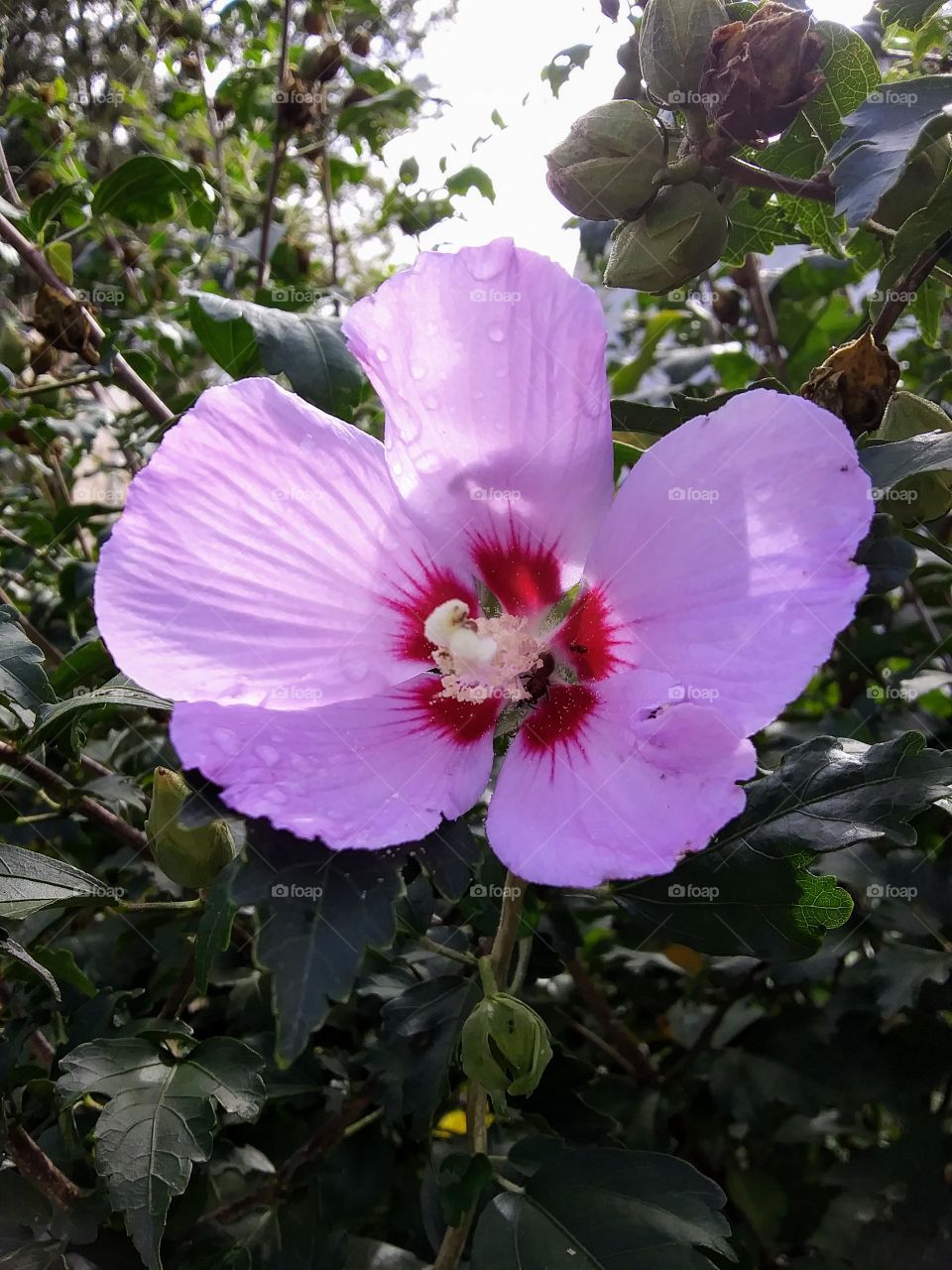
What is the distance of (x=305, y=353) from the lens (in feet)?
3.00

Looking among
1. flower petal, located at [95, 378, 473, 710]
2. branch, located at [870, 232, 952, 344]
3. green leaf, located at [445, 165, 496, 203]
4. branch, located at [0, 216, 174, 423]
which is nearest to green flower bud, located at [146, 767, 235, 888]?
flower petal, located at [95, 378, 473, 710]

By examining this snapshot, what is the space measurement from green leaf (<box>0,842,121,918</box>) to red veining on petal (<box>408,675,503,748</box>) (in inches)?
12.0

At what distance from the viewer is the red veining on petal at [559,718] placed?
2.07 feet

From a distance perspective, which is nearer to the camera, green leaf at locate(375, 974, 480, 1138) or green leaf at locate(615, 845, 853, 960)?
green leaf at locate(615, 845, 853, 960)

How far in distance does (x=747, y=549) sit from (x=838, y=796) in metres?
0.24

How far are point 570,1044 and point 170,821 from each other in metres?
0.72

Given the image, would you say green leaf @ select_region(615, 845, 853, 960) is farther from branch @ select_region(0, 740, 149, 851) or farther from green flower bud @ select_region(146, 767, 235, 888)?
branch @ select_region(0, 740, 149, 851)

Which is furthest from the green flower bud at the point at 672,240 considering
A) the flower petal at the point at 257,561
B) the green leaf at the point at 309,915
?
the green leaf at the point at 309,915

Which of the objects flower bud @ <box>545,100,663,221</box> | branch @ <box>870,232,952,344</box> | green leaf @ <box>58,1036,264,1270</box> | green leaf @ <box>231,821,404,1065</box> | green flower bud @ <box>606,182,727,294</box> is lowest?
green leaf @ <box>58,1036,264,1270</box>

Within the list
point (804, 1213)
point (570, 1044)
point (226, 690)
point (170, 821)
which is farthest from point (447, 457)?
point (804, 1213)

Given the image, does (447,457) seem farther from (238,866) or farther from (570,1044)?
(570,1044)

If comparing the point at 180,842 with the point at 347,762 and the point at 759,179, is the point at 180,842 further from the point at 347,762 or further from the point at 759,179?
the point at 759,179

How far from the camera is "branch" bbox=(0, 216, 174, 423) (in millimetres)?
1048

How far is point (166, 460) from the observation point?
600 mm
